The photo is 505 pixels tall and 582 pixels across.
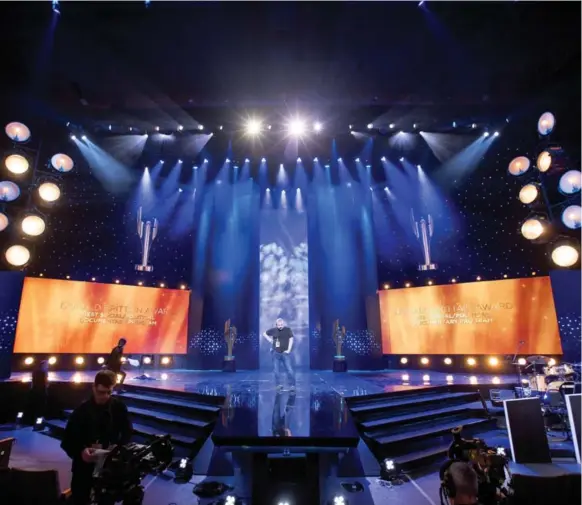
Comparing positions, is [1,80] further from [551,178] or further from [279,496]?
[551,178]

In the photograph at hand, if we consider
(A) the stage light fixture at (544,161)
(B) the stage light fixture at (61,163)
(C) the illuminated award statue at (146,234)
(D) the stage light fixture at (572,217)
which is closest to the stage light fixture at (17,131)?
(B) the stage light fixture at (61,163)

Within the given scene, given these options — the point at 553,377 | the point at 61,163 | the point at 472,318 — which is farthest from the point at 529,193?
the point at 61,163

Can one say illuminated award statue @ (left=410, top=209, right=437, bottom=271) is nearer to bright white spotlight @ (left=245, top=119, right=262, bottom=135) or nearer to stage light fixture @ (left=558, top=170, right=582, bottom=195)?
stage light fixture @ (left=558, top=170, right=582, bottom=195)

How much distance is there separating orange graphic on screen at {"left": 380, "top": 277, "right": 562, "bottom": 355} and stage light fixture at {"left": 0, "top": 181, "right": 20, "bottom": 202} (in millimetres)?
12113

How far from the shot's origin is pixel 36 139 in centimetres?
809

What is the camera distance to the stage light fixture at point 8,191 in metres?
6.93

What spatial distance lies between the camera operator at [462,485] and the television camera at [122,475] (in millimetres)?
2225

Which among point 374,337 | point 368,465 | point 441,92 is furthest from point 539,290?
point 368,465

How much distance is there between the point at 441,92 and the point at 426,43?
5.97 ft

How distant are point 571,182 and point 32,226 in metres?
11.9

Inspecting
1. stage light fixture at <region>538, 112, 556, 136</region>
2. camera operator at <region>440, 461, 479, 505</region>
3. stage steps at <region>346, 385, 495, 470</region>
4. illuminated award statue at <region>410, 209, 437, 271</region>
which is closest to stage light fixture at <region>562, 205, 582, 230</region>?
stage light fixture at <region>538, 112, 556, 136</region>

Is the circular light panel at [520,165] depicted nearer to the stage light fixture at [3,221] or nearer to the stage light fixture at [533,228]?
the stage light fixture at [533,228]

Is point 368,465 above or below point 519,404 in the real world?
below

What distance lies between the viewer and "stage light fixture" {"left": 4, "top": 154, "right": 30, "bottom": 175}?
7.05 metres
